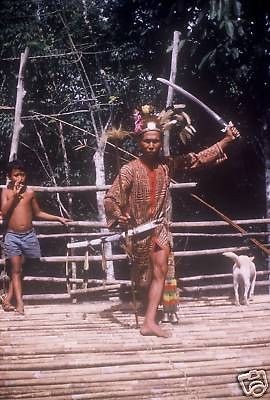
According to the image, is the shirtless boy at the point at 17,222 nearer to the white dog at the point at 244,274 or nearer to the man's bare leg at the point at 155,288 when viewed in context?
the man's bare leg at the point at 155,288

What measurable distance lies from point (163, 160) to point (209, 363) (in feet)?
5.95

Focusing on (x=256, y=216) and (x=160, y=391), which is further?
(x=256, y=216)

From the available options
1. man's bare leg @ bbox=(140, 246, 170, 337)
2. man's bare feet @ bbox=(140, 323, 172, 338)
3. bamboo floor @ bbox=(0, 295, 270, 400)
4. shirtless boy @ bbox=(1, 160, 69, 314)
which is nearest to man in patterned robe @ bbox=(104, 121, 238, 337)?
man's bare leg @ bbox=(140, 246, 170, 337)

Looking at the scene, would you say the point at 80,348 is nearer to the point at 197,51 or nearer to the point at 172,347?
the point at 172,347

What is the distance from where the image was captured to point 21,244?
5.11 m

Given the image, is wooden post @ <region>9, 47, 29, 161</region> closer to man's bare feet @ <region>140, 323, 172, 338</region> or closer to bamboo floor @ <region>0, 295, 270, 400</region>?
bamboo floor @ <region>0, 295, 270, 400</region>

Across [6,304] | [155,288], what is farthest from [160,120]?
[6,304]

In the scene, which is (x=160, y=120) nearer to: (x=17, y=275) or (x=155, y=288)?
(x=155, y=288)

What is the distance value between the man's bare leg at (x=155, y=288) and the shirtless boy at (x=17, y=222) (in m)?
1.40

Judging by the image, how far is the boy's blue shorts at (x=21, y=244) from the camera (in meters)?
5.06

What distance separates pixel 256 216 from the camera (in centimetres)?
1224

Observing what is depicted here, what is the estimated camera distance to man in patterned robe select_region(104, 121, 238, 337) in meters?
4.07

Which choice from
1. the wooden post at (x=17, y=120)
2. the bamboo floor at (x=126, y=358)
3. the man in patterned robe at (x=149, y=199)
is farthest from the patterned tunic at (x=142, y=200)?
the wooden post at (x=17, y=120)

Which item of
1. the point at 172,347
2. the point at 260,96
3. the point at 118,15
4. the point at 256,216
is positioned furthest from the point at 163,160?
the point at 256,216
